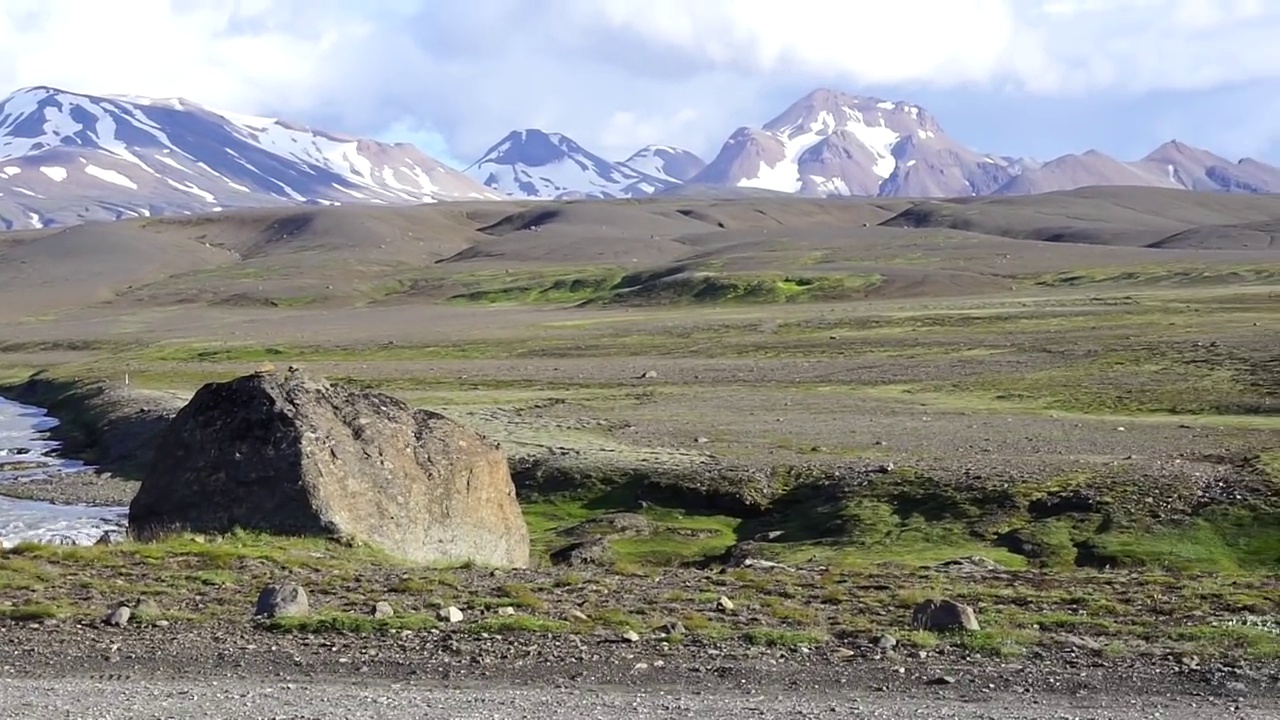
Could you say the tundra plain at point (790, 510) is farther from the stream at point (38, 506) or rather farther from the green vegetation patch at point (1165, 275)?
the green vegetation patch at point (1165, 275)

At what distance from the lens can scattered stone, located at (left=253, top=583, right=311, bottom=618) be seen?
16203mm

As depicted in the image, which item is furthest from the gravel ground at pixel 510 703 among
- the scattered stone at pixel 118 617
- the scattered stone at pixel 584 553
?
the scattered stone at pixel 584 553

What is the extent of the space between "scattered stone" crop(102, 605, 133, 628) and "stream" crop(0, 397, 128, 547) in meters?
6.70

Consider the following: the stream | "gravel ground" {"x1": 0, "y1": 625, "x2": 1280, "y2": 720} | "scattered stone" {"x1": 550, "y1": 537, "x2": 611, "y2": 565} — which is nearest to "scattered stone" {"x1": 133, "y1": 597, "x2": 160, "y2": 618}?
"gravel ground" {"x1": 0, "y1": 625, "x2": 1280, "y2": 720}

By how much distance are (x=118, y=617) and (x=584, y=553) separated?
513 inches

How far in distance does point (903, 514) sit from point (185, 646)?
1911 cm

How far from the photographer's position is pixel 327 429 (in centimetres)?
2381

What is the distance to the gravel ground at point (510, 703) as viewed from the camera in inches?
479

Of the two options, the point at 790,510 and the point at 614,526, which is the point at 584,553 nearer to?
the point at 614,526

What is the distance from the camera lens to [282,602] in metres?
16.3

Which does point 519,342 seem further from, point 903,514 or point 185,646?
point 185,646

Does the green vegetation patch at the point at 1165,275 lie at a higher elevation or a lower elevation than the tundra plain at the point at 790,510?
higher

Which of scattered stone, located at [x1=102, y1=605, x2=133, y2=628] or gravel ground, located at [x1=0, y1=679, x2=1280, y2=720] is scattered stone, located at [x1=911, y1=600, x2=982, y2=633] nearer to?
gravel ground, located at [x1=0, y1=679, x2=1280, y2=720]

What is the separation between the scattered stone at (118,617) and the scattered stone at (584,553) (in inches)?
434
